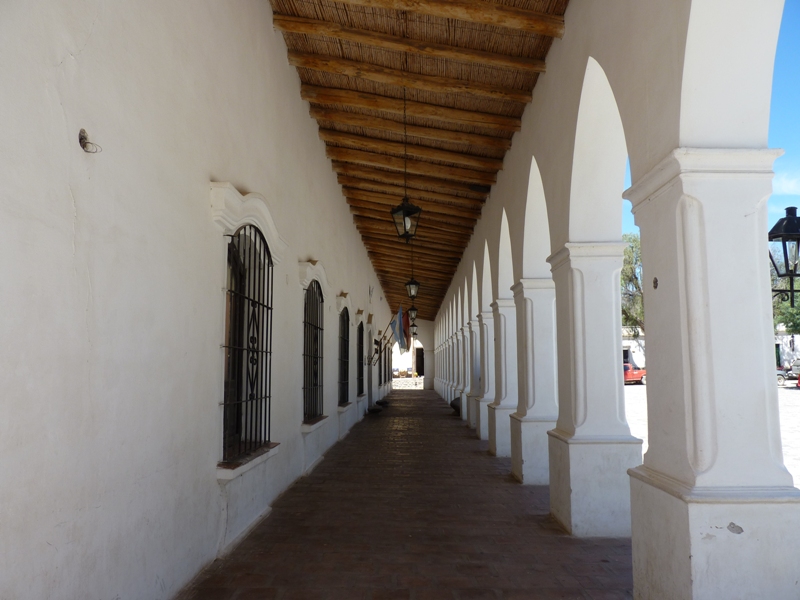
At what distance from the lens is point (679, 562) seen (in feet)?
10.2

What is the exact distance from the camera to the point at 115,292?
121 inches

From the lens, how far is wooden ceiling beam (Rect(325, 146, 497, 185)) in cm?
1010

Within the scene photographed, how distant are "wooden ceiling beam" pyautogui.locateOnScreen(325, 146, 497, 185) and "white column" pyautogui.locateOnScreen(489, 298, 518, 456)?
2.01 meters

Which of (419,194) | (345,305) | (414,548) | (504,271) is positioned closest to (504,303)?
(504,271)

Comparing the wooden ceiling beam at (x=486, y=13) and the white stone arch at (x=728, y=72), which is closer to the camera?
the white stone arch at (x=728, y=72)

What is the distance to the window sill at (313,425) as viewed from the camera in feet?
26.5

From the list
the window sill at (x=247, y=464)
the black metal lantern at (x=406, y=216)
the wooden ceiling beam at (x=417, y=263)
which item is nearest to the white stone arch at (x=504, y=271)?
the black metal lantern at (x=406, y=216)

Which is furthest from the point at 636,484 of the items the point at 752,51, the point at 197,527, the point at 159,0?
the point at 159,0

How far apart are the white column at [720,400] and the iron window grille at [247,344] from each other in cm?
330

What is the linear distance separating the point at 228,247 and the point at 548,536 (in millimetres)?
3616

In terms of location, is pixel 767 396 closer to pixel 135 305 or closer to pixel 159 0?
pixel 135 305

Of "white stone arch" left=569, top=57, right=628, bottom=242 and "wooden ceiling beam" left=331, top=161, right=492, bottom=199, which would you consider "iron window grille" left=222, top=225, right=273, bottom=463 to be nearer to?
"white stone arch" left=569, top=57, right=628, bottom=242

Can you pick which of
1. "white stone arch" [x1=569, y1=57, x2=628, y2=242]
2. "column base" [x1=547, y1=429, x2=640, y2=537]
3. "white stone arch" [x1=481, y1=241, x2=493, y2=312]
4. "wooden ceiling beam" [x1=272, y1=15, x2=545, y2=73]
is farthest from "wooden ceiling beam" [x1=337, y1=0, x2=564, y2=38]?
"white stone arch" [x1=481, y1=241, x2=493, y2=312]

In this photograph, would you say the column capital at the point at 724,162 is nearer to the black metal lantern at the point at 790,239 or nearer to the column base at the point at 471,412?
the black metal lantern at the point at 790,239
